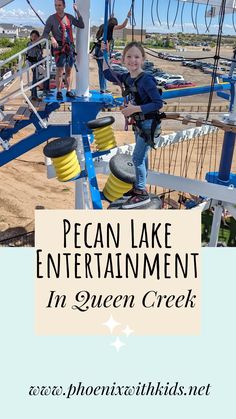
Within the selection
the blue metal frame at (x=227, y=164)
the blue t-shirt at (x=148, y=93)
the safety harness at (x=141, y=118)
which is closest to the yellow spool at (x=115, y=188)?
the safety harness at (x=141, y=118)

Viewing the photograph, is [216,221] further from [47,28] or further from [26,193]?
[26,193]

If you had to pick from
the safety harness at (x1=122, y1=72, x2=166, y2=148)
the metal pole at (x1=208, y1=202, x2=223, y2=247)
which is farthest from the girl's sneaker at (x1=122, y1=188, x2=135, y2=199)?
the metal pole at (x1=208, y1=202, x2=223, y2=247)

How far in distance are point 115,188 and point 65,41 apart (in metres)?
Result: 2.81

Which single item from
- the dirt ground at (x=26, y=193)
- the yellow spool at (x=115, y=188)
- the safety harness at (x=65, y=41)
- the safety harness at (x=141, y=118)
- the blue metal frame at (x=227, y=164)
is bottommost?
the dirt ground at (x=26, y=193)

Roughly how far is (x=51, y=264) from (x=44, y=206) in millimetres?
15225

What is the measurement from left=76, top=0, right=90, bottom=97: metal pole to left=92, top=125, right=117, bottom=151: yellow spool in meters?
0.72

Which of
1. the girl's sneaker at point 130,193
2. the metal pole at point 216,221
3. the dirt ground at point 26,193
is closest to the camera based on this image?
the girl's sneaker at point 130,193

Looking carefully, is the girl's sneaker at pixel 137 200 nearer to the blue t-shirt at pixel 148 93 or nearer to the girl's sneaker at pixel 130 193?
the girl's sneaker at pixel 130 193

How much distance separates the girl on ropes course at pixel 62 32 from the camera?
6926 millimetres

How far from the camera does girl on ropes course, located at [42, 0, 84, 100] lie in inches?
273

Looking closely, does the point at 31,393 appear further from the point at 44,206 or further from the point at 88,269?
the point at 44,206

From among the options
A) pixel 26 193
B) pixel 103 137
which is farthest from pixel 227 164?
pixel 26 193

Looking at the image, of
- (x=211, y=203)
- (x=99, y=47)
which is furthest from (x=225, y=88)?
(x=99, y=47)

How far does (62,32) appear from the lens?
7.08 metres
